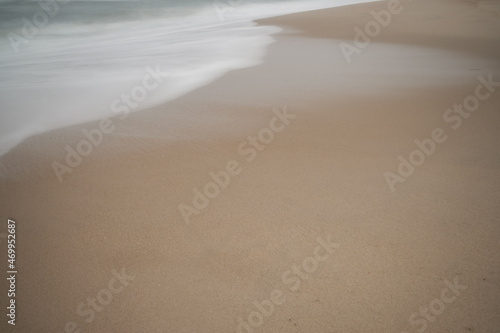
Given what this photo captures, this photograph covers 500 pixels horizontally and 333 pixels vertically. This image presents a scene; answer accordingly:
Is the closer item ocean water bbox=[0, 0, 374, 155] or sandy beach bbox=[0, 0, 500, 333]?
sandy beach bbox=[0, 0, 500, 333]

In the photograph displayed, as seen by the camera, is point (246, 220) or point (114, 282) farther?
point (246, 220)

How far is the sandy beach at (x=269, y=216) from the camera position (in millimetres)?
1778

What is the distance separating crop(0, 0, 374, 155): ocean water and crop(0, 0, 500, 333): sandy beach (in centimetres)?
70

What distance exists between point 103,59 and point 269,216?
6675 mm

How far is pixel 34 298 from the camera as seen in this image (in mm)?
1882

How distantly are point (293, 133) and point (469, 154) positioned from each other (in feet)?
4.88

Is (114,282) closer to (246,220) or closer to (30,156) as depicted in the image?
(246,220)

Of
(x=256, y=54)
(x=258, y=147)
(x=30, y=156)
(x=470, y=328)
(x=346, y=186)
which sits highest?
(x=256, y=54)

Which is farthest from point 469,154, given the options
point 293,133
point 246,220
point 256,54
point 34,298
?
point 256,54

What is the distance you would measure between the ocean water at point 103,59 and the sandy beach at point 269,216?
0.70 metres

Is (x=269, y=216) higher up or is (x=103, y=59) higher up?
(x=103, y=59)

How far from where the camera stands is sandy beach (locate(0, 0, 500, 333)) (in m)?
1.78

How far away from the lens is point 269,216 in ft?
7.76

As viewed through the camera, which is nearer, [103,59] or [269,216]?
[269,216]
